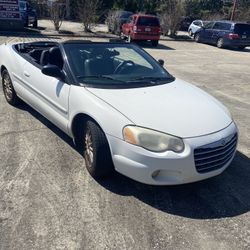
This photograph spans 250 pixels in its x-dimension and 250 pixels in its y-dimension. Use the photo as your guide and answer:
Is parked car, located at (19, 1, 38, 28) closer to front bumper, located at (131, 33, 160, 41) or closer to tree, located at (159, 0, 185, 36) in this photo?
front bumper, located at (131, 33, 160, 41)

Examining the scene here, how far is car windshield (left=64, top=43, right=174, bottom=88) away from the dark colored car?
1632 cm

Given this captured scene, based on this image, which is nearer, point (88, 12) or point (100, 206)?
point (100, 206)

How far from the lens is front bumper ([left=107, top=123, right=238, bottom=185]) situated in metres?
3.22

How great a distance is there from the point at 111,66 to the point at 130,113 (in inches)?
48.7

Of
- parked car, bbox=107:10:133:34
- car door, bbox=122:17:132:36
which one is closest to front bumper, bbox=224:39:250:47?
car door, bbox=122:17:132:36

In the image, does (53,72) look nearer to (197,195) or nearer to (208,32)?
(197,195)

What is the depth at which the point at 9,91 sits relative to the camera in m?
5.98

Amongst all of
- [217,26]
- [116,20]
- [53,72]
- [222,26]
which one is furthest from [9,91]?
[116,20]

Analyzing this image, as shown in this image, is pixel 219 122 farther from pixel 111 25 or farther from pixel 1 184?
pixel 111 25

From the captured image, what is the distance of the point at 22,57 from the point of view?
17.7ft

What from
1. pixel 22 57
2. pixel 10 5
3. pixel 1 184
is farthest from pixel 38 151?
pixel 10 5

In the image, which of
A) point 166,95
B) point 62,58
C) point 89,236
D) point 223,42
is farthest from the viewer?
point 223,42

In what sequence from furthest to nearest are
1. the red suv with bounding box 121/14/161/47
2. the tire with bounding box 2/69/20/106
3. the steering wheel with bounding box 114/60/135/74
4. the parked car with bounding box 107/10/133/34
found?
the parked car with bounding box 107/10/133/34 → the red suv with bounding box 121/14/161/47 → the tire with bounding box 2/69/20/106 → the steering wheel with bounding box 114/60/135/74

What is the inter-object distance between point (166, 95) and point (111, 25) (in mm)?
20705
